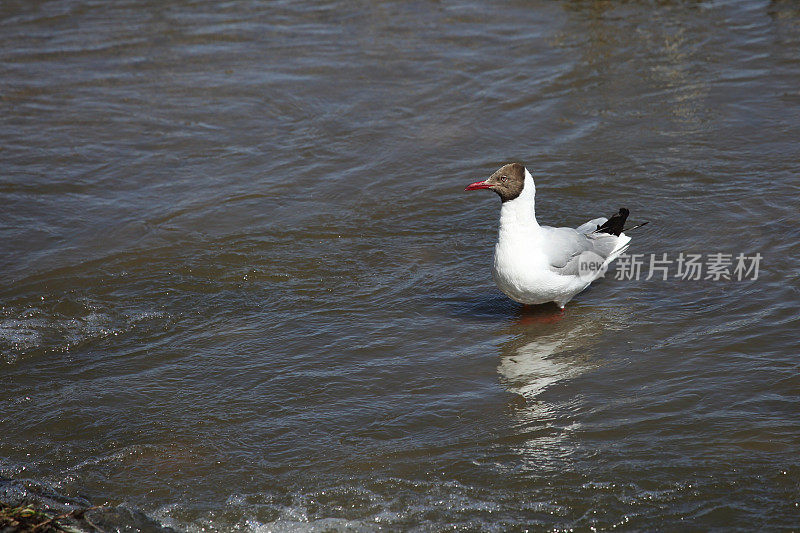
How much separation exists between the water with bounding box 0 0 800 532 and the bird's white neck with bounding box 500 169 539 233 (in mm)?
816

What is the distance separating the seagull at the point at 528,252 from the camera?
6.48m

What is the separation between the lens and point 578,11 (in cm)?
1411

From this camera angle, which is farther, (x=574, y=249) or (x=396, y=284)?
(x=396, y=284)

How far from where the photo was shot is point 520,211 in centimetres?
655

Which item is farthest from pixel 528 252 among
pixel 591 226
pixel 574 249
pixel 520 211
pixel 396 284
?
pixel 396 284

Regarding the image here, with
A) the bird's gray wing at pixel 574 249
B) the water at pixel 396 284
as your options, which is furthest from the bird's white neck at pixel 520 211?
the water at pixel 396 284

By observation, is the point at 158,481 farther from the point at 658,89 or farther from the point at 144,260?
the point at 658,89

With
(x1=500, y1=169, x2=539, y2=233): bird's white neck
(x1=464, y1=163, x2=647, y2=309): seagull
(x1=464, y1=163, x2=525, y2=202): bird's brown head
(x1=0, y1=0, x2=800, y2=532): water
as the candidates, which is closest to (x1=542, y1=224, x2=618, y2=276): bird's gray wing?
(x1=464, y1=163, x2=647, y2=309): seagull

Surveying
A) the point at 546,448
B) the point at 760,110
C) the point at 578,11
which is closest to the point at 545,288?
the point at 546,448

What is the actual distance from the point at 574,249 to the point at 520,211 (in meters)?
0.61

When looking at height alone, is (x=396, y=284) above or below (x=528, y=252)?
below

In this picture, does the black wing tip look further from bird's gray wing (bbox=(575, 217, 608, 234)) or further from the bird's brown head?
the bird's brown head

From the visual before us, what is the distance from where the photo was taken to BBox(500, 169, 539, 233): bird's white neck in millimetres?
6523

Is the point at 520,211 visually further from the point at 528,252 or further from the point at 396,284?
the point at 396,284
